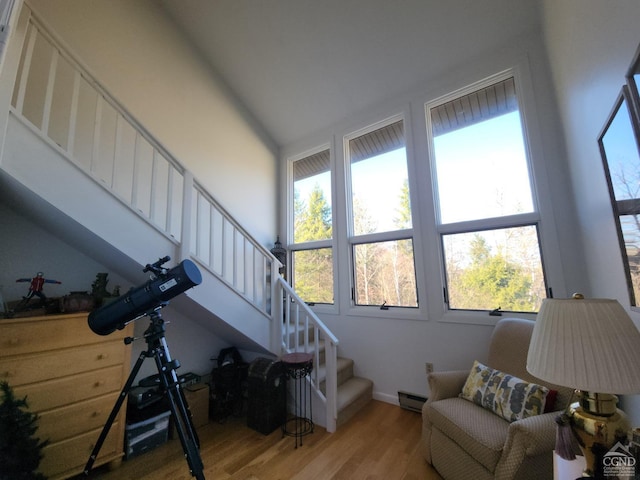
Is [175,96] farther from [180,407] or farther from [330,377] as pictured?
[330,377]

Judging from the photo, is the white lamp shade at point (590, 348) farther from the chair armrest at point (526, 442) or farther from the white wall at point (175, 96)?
the white wall at point (175, 96)

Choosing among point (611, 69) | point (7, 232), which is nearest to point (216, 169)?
point (7, 232)

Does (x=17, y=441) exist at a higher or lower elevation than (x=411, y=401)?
higher

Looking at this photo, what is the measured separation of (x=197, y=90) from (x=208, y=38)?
2.09 feet

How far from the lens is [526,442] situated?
50.1 inches

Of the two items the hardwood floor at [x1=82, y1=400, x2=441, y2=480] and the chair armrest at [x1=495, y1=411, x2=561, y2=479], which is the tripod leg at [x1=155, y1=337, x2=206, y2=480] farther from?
the chair armrest at [x1=495, y1=411, x2=561, y2=479]

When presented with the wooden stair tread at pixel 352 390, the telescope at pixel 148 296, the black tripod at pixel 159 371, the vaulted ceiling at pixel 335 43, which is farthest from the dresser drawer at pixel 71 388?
the vaulted ceiling at pixel 335 43

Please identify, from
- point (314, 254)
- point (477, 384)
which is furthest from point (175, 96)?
point (477, 384)

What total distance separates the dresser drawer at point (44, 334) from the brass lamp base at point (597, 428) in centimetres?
257

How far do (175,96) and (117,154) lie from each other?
112 cm

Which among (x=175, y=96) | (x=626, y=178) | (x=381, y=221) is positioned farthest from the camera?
(x=381, y=221)

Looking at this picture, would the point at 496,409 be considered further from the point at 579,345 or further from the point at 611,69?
the point at 611,69

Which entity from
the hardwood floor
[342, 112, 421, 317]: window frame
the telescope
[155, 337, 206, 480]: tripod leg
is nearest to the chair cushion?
the hardwood floor

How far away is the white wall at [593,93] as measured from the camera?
114 centimetres
